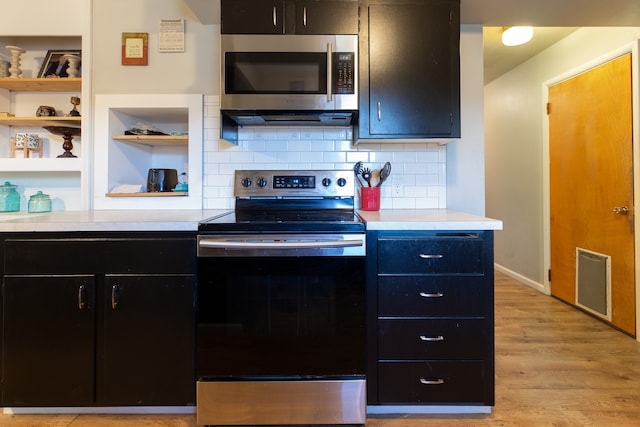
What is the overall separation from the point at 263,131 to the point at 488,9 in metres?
1.46

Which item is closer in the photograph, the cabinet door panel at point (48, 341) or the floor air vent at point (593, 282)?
the cabinet door panel at point (48, 341)

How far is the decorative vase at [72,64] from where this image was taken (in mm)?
2100

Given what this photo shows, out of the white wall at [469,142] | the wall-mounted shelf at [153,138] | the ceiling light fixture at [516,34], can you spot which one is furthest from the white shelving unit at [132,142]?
the ceiling light fixture at [516,34]

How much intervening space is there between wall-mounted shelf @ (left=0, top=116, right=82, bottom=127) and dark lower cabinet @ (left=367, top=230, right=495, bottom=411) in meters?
1.95

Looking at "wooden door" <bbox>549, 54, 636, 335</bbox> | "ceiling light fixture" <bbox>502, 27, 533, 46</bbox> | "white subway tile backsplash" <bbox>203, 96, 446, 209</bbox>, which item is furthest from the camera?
"ceiling light fixture" <bbox>502, 27, 533, 46</bbox>

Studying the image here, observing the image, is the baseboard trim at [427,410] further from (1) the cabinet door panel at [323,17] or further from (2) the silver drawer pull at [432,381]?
(1) the cabinet door panel at [323,17]

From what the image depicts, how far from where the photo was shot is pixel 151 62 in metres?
2.12

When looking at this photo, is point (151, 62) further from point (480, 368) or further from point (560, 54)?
point (560, 54)

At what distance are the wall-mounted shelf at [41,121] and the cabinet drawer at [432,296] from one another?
2.04 metres

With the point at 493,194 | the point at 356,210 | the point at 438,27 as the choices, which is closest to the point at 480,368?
the point at 356,210

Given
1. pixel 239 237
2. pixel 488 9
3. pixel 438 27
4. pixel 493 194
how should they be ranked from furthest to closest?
pixel 493 194 → pixel 488 9 → pixel 438 27 → pixel 239 237

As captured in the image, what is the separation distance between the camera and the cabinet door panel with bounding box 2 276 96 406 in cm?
149

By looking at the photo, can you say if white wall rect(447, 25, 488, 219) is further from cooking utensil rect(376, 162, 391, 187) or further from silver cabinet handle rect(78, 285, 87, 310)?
silver cabinet handle rect(78, 285, 87, 310)

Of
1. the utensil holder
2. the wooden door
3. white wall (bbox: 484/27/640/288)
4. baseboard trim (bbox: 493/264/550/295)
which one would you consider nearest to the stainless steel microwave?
the utensil holder
